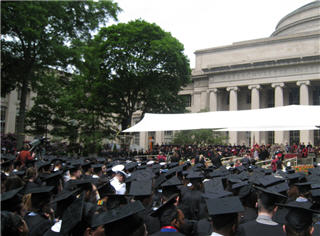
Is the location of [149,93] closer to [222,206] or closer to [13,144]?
[13,144]

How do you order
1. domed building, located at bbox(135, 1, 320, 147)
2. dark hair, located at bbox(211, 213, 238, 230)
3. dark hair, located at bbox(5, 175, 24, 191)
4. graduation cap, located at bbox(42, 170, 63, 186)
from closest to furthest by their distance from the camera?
1. dark hair, located at bbox(211, 213, 238, 230)
2. dark hair, located at bbox(5, 175, 24, 191)
3. graduation cap, located at bbox(42, 170, 63, 186)
4. domed building, located at bbox(135, 1, 320, 147)

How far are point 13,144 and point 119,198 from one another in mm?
19351

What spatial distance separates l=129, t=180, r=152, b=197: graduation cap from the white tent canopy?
8360 millimetres

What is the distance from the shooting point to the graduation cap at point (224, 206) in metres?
3.32

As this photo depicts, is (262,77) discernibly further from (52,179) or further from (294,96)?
(52,179)

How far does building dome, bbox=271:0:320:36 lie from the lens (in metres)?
46.6

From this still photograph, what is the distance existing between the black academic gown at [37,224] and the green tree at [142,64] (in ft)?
84.8

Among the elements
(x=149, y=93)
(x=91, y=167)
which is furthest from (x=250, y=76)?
(x=91, y=167)

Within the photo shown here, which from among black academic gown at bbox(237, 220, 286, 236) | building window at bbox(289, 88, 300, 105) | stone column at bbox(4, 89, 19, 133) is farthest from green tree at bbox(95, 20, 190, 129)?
black academic gown at bbox(237, 220, 286, 236)

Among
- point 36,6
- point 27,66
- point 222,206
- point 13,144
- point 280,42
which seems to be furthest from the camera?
point 280,42

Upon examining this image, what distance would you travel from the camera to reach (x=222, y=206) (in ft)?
11.4

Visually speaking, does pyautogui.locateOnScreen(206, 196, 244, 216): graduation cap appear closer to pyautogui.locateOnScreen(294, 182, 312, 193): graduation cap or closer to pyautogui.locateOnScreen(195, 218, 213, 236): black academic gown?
pyautogui.locateOnScreen(195, 218, 213, 236): black academic gown

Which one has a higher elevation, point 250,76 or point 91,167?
point 250,76

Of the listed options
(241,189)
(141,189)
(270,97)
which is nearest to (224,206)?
(141,189)
